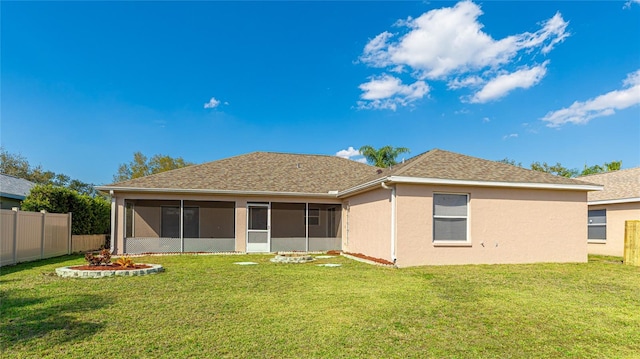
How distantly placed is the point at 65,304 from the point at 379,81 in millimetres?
20918

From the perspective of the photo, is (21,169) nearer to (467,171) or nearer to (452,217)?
(452,217)

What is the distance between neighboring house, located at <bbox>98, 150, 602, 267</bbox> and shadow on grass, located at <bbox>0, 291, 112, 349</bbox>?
7.84 m

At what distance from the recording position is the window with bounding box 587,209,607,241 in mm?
15539

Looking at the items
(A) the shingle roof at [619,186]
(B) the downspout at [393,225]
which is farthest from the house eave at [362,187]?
(A) the shingle roof at [619,186]

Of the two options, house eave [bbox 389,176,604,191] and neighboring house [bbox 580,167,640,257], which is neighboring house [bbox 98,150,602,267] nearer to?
house eave [bbox 389,176,604,191]

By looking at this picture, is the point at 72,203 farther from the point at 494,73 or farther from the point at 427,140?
the point at 427,140

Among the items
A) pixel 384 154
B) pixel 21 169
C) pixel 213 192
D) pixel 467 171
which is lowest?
pixel 213 192

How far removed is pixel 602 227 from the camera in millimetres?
15633

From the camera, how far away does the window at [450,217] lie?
1134cm

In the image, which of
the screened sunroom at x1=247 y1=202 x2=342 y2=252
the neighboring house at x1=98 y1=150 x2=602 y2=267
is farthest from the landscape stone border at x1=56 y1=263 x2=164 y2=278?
the screened sunroom at x1=247 y1=202 x2=342 y2=252

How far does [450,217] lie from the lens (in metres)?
11.4

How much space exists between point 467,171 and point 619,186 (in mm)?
9290

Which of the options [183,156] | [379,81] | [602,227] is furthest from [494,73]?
[183,156]

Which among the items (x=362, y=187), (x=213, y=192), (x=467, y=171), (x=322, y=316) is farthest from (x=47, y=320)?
(x=467, y=171)
